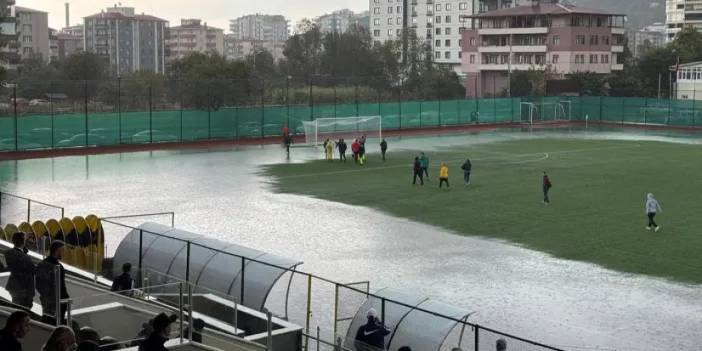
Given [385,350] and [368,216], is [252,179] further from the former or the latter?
[385,350]

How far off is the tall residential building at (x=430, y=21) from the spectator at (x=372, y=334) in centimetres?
16244

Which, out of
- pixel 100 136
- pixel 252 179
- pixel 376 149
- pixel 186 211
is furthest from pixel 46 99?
pixel 186 211

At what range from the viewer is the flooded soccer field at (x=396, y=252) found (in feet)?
66.7

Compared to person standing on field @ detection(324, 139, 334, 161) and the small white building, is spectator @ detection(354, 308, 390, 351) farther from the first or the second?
the small white building

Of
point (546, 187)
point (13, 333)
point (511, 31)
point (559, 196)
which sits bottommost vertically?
point (559, 196)

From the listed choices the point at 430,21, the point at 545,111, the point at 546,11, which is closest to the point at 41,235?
the point at 545,111

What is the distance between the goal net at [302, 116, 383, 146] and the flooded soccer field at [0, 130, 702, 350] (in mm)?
14016

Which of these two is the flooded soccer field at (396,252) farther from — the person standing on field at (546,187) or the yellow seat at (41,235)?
the person standing on field at (546,187)

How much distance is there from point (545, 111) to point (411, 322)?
2996 inches

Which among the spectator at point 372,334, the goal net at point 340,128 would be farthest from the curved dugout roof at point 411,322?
the goal net at point 340,128

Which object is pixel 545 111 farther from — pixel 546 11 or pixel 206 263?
pixel 206 263

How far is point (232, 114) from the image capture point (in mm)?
68750

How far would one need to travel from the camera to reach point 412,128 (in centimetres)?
7950

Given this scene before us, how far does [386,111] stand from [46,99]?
34.2 metres
